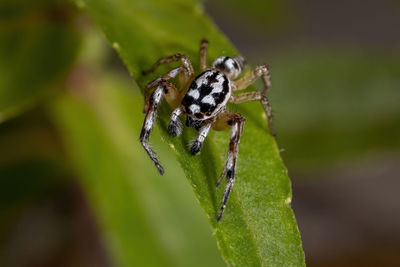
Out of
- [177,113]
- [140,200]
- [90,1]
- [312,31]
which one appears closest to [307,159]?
[140,200]

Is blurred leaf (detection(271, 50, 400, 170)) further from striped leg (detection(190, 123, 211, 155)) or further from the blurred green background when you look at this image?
striped leg (detection(190, 123, 211, 155))

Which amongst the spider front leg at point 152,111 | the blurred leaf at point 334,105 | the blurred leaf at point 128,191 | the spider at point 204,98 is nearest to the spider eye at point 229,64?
the spider at point 204,98

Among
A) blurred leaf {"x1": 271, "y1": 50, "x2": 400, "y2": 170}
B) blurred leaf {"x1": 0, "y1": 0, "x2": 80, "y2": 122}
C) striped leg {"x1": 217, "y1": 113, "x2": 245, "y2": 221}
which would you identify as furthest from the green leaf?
blurred leaf {"x1": 271, "y1": 50, "x2": 400, "y2": 170}

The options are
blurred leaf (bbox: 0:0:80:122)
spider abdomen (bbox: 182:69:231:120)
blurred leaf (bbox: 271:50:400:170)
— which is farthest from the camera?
blurred leaf (bbox: 271:50:400:170)

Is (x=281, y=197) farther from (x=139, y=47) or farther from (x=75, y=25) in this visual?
(x=75, y=25)

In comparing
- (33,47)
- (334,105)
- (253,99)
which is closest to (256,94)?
(253,99)

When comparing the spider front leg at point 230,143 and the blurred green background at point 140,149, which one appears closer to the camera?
the spider front leg at point 230,143

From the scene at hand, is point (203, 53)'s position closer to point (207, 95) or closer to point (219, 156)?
point (207, 95)

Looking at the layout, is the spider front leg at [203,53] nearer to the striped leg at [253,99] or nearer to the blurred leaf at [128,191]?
the striped leg at [253,99]
